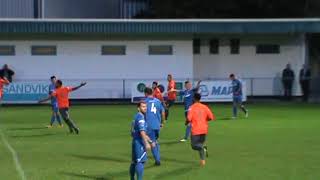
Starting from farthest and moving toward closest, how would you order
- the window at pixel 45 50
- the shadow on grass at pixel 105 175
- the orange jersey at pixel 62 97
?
the window at pixel 45 50 → the orange jersey at pixel 62 97 → the shadow on grass at pixel 105 175

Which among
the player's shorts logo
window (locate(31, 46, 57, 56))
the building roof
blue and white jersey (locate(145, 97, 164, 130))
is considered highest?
the building roof

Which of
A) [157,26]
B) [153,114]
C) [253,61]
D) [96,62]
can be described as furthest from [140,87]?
[153,114]

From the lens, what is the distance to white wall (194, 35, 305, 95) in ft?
144

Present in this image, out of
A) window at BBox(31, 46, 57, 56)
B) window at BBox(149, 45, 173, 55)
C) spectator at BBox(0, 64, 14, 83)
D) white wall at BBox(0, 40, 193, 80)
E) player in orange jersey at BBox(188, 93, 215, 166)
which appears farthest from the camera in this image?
window at BBox(149, 45, 173, 55)

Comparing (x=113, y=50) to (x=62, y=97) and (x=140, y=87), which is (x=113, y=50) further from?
(x=62, y=97)

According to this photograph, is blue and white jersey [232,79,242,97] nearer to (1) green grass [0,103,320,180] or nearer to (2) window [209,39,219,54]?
(1) green grass [0,103,320,180]

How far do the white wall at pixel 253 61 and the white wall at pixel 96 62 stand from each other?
1761 millimetres

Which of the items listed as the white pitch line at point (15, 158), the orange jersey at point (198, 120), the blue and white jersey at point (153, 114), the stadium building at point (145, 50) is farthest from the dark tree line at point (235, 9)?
the orange jersey at point (198, 120)

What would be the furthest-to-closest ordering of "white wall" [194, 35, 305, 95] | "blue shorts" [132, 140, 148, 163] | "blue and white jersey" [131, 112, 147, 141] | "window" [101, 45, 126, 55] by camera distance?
"white wall" [194, 35, 305, 95], "window" [101, 45, 126, 55], "blue shorts" [132, 140, 148, 163], "blue and white jersey" [131, 112, 147, 141]

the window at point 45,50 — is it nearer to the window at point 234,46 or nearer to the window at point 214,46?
the window at point 214,46

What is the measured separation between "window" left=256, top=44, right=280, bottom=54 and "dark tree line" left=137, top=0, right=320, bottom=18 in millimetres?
9596

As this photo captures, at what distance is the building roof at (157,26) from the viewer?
133ft

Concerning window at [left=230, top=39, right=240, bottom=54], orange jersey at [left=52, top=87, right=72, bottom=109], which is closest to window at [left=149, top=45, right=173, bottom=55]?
window at [left=230, top=39, right=240, bottom=54]

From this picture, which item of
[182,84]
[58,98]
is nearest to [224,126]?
[58,98]
